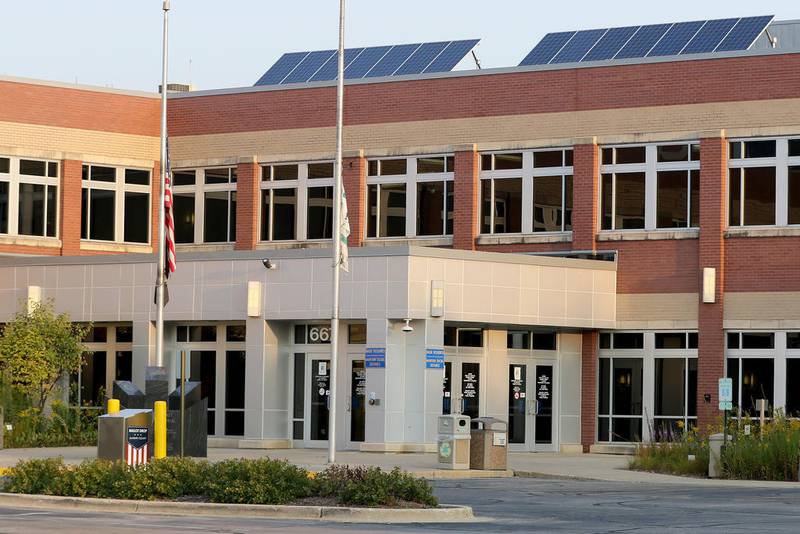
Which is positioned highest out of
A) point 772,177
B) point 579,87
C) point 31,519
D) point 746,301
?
point 579,87

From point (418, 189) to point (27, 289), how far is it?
1018cm

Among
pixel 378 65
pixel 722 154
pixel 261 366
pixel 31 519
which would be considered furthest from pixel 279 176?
pixel 31 519

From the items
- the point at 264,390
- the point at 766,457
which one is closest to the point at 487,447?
the point at 766,457

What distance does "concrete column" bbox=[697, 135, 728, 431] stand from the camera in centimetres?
3684

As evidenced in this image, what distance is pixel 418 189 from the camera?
40688mm

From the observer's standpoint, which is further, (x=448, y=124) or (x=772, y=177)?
(x=448, y=124)

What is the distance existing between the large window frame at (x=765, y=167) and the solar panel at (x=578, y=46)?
4.94m

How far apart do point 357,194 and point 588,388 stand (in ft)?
26.1

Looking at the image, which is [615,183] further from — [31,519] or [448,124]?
[31,519]

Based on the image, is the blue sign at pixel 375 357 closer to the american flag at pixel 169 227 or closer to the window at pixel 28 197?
the american flag at pixel 169 227

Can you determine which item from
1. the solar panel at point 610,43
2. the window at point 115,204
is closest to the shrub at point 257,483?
the solar panel at point 610,43

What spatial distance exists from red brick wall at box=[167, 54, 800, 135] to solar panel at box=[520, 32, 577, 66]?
3.79 ft

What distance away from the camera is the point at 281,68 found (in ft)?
145

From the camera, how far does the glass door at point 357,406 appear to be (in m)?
36.1
